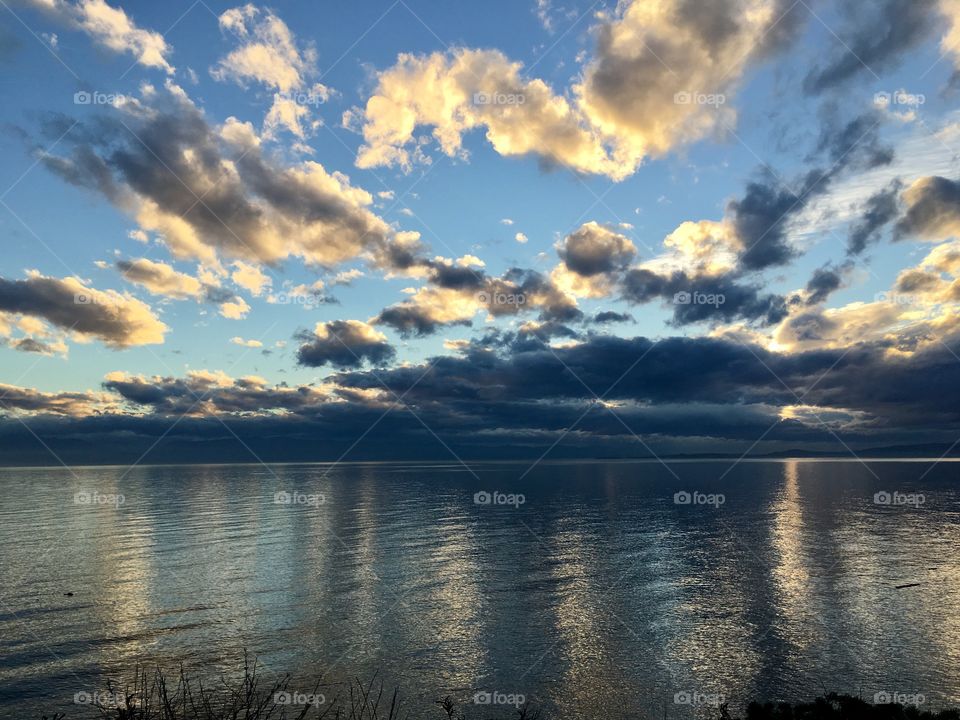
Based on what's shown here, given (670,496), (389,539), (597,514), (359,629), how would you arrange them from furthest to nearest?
(670,496)
(597,514)
(389,539)
(359,629)

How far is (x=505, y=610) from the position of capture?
42.3 metres

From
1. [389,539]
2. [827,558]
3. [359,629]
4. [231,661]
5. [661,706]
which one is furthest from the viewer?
[389,539]

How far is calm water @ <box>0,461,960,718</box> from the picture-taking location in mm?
31141

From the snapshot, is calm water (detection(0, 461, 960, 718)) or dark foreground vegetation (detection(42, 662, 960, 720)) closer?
dark foreground vegetation (detection(42, 662, 960, 720))

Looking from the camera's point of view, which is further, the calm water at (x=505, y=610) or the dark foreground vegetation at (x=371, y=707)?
the calm water at (x=505, y=610)

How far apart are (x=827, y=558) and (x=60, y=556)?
81.6m

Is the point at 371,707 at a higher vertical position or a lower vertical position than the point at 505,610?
higher

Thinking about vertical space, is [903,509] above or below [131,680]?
below

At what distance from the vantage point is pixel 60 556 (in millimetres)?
62812

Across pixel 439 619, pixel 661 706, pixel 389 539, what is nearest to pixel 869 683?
pixel 661 706

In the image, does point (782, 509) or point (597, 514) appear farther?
point (782, 509)

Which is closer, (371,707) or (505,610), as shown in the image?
(371,707)

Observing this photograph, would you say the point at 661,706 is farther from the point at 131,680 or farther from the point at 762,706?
the point at 131,680

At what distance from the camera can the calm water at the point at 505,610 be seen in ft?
102
